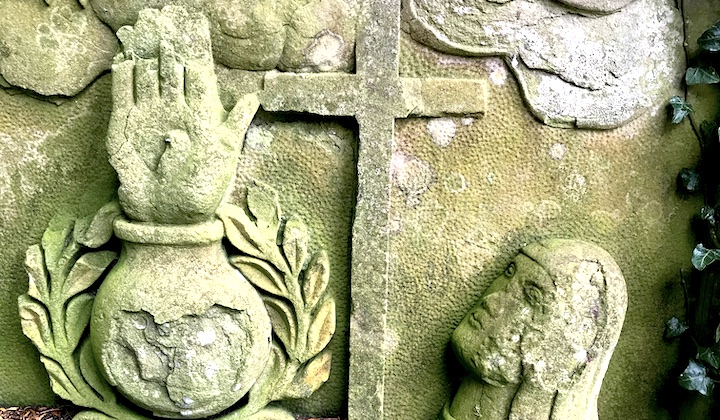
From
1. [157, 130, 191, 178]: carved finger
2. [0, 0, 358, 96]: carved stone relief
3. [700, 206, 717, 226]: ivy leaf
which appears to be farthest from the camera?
[700, 206, 717, 226]: ivy leaf

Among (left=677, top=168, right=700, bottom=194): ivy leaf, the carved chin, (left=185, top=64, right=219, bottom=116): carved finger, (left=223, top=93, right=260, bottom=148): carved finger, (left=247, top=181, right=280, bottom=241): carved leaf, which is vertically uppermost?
(left=185, top=64, right=219, bottom=116): carved finger

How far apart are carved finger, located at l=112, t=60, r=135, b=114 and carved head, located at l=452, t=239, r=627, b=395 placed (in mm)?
1272

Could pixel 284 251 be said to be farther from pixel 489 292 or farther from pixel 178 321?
pixel 489 292

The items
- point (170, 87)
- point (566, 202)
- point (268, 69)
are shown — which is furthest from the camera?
point (566, 202)

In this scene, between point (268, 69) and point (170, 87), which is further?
point (268, 69)

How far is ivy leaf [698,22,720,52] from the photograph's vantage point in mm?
2105

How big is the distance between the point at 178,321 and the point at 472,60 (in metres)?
1.22

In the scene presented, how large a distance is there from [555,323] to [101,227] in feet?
4.59

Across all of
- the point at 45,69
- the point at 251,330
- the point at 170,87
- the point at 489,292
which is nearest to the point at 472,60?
the point at 489,292

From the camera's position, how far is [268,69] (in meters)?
2.05

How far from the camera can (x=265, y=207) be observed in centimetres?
209

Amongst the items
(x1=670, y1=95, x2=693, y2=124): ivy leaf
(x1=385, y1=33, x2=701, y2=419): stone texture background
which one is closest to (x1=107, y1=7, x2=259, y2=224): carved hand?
(x1=385, y1=33, x2=701, y2=419): stone texture background

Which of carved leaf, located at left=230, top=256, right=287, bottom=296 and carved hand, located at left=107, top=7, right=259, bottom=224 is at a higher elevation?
carved hand, located at left=107, top=7, right=259, bottom=224

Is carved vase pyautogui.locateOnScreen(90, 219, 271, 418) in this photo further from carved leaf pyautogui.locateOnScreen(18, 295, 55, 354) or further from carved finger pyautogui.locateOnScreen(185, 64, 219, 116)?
carved finger pyautogui.locateOnScreen(185, 64, 219, 116)
